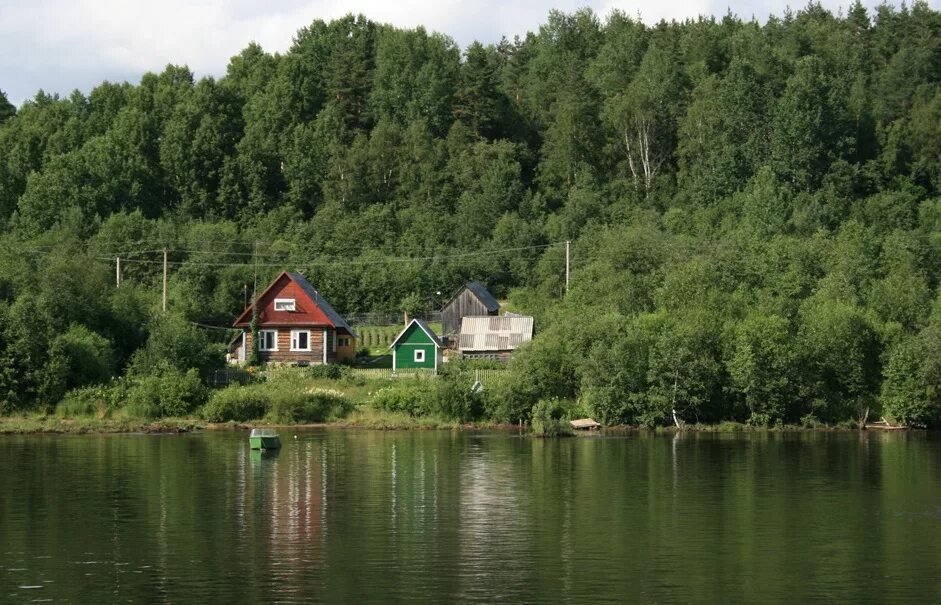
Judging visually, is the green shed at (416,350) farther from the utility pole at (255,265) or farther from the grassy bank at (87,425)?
the grassy bank at (87,425)

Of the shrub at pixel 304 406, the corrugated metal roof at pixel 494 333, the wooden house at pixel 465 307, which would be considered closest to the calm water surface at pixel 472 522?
the shrub at pixel 304 406

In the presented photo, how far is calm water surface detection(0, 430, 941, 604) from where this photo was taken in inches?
1244

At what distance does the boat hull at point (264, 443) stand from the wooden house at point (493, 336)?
2834 cm

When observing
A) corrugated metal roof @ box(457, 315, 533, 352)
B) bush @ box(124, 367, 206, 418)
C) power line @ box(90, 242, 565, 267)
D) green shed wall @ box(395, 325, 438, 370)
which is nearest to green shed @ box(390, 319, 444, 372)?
green shed wall @ box(395, 325, 438, 370)

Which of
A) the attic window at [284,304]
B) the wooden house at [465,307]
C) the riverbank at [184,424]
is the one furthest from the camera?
the wooden house at [465,307]

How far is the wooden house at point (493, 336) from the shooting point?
85500 millimetres

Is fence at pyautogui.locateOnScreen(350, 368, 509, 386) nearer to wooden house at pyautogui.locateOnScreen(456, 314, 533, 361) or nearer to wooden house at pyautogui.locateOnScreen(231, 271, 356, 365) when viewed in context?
wooden house at pyautogui.locateOnScreen(231, 271, 356, 365)

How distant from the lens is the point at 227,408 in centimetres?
6869

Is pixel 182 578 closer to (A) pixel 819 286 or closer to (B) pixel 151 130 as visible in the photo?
(A) pixel 819 286

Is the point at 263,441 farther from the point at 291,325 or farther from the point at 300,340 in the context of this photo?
the point at 300,340

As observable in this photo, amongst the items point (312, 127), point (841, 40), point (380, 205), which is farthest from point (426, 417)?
point (841, 40)

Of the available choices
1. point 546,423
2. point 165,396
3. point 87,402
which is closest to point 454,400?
point 546,423

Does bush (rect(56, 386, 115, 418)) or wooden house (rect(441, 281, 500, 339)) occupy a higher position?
wooden house (rect(441, 281, 500, 339))

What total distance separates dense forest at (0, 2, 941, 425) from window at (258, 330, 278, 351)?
23.9ft
